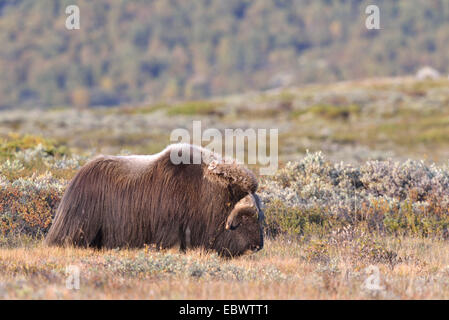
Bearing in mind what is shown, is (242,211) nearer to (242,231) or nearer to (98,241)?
(242,231)

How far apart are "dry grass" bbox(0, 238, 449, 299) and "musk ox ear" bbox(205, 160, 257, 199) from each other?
828 millimetres

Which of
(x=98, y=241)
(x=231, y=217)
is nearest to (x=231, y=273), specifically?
(x=231, y=217)

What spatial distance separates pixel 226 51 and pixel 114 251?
188 metres

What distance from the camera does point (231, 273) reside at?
6.45 meters

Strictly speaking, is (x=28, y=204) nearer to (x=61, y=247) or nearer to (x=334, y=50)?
(x=61, y=247)

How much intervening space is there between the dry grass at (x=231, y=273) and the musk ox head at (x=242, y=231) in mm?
175

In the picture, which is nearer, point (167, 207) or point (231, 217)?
point (231, 217)

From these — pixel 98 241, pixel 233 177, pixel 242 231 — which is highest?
pixel 233 177

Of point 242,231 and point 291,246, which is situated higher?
point 242,231

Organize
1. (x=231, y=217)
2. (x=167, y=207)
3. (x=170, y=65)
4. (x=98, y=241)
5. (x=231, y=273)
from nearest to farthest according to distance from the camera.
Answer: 1. (x=231, y=273)
2. (x=231, y=217)
3. (x=167, y=207)
4. (x=98, y=241)
5. (x=170, y=65)

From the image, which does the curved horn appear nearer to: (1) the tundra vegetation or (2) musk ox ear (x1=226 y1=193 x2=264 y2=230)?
(2) musk ox ear (x1=226 y1=193 x2=264 y2=230)

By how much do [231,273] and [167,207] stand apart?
4.45 feet

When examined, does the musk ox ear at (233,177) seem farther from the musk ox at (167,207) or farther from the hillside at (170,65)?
the hillside at (170,65)

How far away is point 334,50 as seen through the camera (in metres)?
192
